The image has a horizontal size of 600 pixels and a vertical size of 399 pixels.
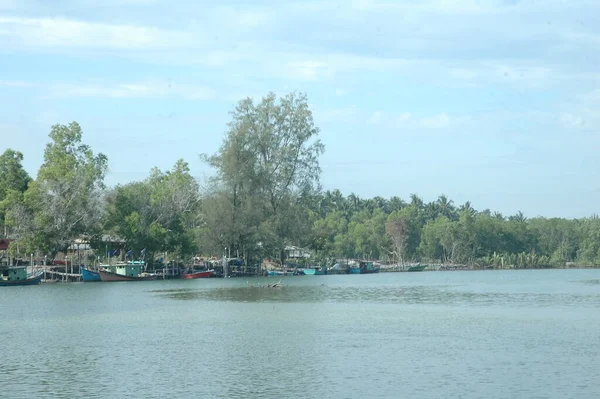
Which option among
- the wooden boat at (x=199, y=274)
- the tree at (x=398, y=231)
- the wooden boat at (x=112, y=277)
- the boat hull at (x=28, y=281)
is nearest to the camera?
the boat hull at (x=28, y=281)

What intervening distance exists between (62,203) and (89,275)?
28.2 feet

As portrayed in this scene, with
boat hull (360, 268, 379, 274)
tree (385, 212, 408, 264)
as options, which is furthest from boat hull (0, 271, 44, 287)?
tree (385, 212, 408, 264)

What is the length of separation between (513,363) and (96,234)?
61158mm

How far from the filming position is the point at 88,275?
3169 inches

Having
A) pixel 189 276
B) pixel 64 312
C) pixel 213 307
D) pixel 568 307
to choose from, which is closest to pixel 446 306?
pixel 568 307

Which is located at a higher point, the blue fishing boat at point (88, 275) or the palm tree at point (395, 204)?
the palm tree at point (395, 204)

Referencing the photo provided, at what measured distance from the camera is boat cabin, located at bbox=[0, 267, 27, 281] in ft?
242

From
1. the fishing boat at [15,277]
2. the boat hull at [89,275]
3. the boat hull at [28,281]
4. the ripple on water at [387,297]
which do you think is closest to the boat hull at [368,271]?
Answer: the boat hull at [89,275]

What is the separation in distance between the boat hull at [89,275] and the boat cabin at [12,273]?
6654mm

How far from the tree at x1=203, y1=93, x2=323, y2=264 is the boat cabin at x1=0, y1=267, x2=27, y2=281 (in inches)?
837

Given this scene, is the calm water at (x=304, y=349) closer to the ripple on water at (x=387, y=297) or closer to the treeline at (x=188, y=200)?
the ripple on water at (x=387, y=297)

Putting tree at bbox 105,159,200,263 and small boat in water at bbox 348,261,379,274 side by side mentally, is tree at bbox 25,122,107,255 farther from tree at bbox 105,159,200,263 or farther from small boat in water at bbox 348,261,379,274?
small boat in water at bbox 348,261,379,274

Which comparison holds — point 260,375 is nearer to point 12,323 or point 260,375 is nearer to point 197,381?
point 197,381

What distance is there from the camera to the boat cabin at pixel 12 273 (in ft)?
242
